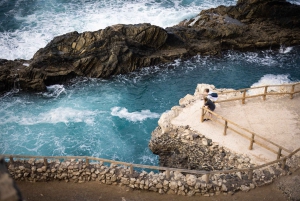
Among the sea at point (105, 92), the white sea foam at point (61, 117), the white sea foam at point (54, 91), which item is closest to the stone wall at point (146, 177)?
the sea at point (105, 92)

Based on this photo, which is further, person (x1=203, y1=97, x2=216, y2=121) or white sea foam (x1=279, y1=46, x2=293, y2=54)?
white sea foam (x1=279, y1=46, x2=293, y2=54)

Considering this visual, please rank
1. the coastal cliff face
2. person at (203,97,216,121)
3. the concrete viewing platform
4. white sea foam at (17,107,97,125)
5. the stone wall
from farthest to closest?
the coastal cliff face
white sea foam at (17,107,97,125)
person at (203,97,216,121)
the concrete viewing platform
the stone wall

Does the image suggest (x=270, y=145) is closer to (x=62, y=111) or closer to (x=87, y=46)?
(x=62, y=111)

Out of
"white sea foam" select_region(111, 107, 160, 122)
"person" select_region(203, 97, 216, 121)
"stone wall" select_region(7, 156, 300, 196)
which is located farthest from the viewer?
"white sea foam" select_region(111, 107, 160, 122)

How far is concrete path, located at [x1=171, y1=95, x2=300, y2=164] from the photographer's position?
62.4 ft

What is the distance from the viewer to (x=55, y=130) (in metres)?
26.5

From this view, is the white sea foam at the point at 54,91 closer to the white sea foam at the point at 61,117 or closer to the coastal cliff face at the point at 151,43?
the coastal cliff face at the point at 151,43

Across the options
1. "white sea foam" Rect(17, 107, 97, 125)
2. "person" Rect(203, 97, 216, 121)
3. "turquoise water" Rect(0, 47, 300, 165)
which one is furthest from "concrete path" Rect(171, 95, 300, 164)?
"white sea foam" Rect(17, 107, 97, 125)

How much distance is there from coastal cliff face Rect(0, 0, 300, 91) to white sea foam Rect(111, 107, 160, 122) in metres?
5.48

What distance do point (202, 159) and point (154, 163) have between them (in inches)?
170

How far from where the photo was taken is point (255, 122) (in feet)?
67.6

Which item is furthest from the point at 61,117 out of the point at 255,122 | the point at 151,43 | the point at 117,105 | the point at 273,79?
the point at 273,79

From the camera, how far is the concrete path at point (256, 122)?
19.0 metres

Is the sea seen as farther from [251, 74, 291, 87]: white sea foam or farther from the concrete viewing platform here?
the concrete viewing platform
